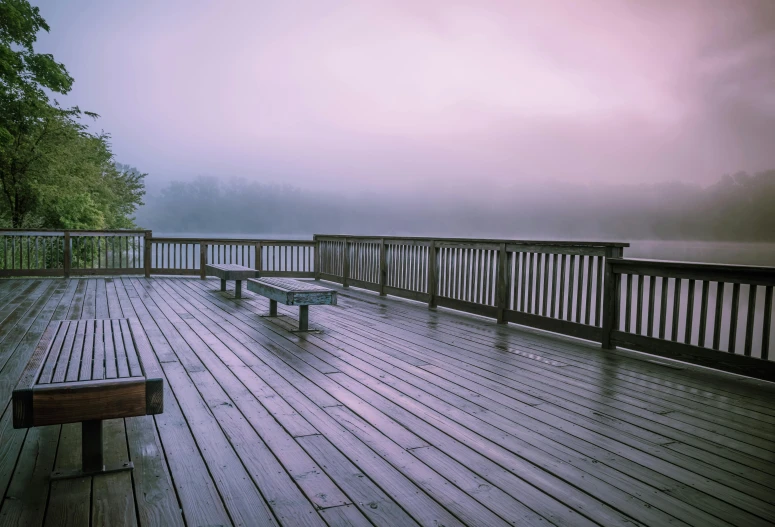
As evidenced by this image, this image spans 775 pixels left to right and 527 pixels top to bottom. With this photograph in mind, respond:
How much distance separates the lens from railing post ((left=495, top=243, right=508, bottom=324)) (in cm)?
593

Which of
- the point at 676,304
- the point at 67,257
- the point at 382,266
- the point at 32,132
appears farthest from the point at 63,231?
the point at 676,304

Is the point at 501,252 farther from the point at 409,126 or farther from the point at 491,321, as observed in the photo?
the point at 409,126

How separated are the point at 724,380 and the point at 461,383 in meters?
1.98

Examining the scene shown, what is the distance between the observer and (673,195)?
24.7m

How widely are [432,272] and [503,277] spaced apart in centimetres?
147

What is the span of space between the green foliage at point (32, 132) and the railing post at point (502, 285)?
12389 mm

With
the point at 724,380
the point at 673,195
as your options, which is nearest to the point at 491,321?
the point at 724,380

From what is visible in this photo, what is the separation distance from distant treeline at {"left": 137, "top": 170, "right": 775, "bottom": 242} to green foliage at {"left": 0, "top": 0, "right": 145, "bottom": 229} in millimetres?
10144

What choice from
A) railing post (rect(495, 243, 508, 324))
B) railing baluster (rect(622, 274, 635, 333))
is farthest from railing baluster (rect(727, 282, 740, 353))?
railing post (rect(495, 243, 508, 324))

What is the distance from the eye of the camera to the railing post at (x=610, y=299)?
4.73 meters

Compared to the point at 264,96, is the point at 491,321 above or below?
below

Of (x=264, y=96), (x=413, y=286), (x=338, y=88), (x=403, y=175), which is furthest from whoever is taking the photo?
(x=403, y=175)

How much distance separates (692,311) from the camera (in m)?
4.10

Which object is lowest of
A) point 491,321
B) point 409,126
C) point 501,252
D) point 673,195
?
point 491,321
